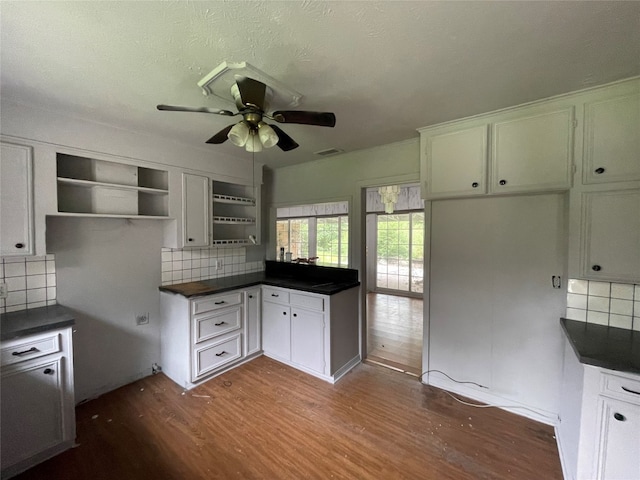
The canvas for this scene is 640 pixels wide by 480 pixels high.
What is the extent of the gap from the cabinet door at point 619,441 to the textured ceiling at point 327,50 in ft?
5.70

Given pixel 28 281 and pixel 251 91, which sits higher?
pixel 251 91

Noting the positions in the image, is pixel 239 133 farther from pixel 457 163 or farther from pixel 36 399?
pixel 36 399

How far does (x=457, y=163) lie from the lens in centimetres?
216

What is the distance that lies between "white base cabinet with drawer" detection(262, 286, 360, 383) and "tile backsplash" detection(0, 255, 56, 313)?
5.86 feet

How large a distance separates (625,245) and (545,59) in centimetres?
119

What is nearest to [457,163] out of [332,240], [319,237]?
[332,240]

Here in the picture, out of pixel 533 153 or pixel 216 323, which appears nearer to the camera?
pixel 533 153

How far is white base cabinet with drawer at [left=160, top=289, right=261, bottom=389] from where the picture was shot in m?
2.42

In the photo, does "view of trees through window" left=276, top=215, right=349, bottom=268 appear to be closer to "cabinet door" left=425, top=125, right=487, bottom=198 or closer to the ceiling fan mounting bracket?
"cabinet door" left=425, top=125, right=487, bottom=198

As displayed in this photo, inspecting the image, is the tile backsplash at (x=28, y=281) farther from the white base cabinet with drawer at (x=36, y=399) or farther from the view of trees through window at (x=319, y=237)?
the view of trees through window at (x=319, y=237)

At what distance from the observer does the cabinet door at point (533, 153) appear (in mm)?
1753

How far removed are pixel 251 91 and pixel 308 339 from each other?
87.3 inches

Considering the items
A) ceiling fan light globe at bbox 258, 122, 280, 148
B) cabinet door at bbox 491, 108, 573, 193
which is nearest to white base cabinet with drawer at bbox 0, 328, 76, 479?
ceiling fan light globe at bbox 258, 122, 280, 148

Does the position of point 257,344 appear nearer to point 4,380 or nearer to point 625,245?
point 4,380
